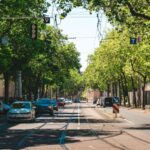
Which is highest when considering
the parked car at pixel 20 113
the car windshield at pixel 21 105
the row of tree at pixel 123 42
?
the row of tree at pixel 123 42

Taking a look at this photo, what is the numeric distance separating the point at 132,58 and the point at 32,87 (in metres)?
27.2

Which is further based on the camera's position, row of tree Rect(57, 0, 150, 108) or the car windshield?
the car windshield

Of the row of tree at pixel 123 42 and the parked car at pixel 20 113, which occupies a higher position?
the row of tree at pixel 123 42

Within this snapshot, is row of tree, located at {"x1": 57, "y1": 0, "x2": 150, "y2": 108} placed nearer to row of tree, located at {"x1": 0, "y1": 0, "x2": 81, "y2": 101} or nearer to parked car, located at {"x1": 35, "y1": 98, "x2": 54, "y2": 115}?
row of tree, located at {"x1": 0, "y1": 0, "x2": 81, "y2": 101}

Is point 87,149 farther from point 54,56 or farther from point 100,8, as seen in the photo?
point 54,56

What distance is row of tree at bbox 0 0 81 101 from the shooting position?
45312mm

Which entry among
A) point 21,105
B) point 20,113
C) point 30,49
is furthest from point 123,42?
point 20,113

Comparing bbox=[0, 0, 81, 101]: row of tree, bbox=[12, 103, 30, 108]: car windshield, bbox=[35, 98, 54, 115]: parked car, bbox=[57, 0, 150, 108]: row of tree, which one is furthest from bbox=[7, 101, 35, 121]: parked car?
bbox=[35, 98, 54, 115]: parked car

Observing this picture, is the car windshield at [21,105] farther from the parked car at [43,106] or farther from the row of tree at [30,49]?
the parked car at [43,106]

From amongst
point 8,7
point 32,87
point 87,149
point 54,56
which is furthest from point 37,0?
point 32,87

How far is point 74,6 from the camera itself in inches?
1335

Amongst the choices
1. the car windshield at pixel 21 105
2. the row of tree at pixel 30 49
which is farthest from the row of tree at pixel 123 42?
the car windshield at pixel 21 105

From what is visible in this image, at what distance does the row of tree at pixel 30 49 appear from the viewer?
45.3m

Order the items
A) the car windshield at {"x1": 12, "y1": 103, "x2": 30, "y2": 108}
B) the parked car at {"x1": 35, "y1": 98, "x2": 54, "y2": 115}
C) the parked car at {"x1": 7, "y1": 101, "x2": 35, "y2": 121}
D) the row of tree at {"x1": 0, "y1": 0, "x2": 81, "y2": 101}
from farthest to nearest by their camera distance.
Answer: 1. the parked car at {"x1": 35, "y1": 98, "x2": 54, "y2": 115}
2. the row of tree at {"x1": 0, "y1": 0, "x2": 81, "y2": 101}
3. the car windshield at {"x1": 12, "y1": 103, "x2": 30, "y2": 108}
4. the parked car at {"x1": 7, "y1": 101, "x2": 35, "y2": 121}
